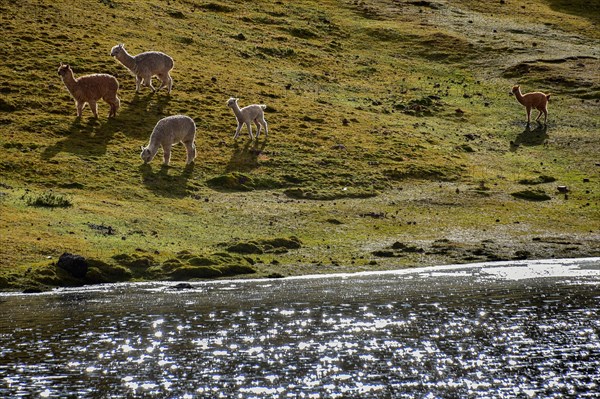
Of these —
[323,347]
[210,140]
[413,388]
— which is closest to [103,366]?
[323,347]

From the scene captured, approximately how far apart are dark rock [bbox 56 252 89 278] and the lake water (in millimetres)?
1045

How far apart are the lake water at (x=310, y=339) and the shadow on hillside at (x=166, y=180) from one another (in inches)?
508

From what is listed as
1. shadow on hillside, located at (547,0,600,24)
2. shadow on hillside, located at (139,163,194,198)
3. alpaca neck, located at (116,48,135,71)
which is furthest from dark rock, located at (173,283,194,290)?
shadow on hillside, located at (547,0,600,24)

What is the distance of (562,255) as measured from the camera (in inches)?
1560

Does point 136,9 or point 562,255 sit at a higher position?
point 136,9

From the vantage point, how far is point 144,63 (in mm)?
59906

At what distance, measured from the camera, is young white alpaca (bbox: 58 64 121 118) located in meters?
52.6

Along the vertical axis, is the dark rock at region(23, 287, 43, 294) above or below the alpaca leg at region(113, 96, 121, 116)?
below

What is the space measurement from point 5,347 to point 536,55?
72201mm

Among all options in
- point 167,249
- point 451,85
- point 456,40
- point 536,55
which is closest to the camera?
point 167,249

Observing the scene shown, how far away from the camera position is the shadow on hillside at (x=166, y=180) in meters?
46.1

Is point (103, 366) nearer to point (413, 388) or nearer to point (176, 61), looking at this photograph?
point (413, 388)

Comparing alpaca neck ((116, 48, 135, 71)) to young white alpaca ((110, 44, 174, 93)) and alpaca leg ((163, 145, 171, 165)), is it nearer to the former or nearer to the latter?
young white alpaca ((110, 44, 174, 93))

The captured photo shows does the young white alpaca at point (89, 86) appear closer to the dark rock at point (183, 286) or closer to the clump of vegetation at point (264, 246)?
the clump of vegetation at point (264, 246)
